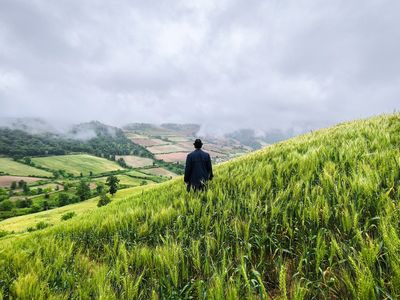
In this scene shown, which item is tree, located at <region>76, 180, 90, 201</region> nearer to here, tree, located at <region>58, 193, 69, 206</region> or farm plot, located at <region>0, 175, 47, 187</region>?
tree, located at <region>58, 193, 69, 206</region>

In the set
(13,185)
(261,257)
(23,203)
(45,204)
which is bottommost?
(45,204)

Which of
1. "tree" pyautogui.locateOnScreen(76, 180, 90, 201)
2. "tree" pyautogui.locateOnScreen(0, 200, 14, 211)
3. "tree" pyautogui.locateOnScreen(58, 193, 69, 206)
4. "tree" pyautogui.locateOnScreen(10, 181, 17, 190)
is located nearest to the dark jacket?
"tree" pyautogui.locateOnScreen(58, 193, 69, 206)

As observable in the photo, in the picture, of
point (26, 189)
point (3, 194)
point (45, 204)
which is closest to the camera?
point (45, 204)

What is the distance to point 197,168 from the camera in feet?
38.1

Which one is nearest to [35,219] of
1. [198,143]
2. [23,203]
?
[23,203]

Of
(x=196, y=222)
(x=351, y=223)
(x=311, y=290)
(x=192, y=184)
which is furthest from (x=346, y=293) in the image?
(x=192, y=184)

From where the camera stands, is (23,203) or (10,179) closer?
(23,203)

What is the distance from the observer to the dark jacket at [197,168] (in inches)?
454

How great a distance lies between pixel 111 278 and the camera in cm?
437

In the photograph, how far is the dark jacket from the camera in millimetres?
11531

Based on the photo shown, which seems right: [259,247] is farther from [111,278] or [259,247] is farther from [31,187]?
[31,187]

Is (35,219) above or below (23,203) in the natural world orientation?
above

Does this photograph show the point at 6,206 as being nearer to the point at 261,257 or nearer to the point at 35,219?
the point at 35,219

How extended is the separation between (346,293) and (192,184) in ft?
28.4
